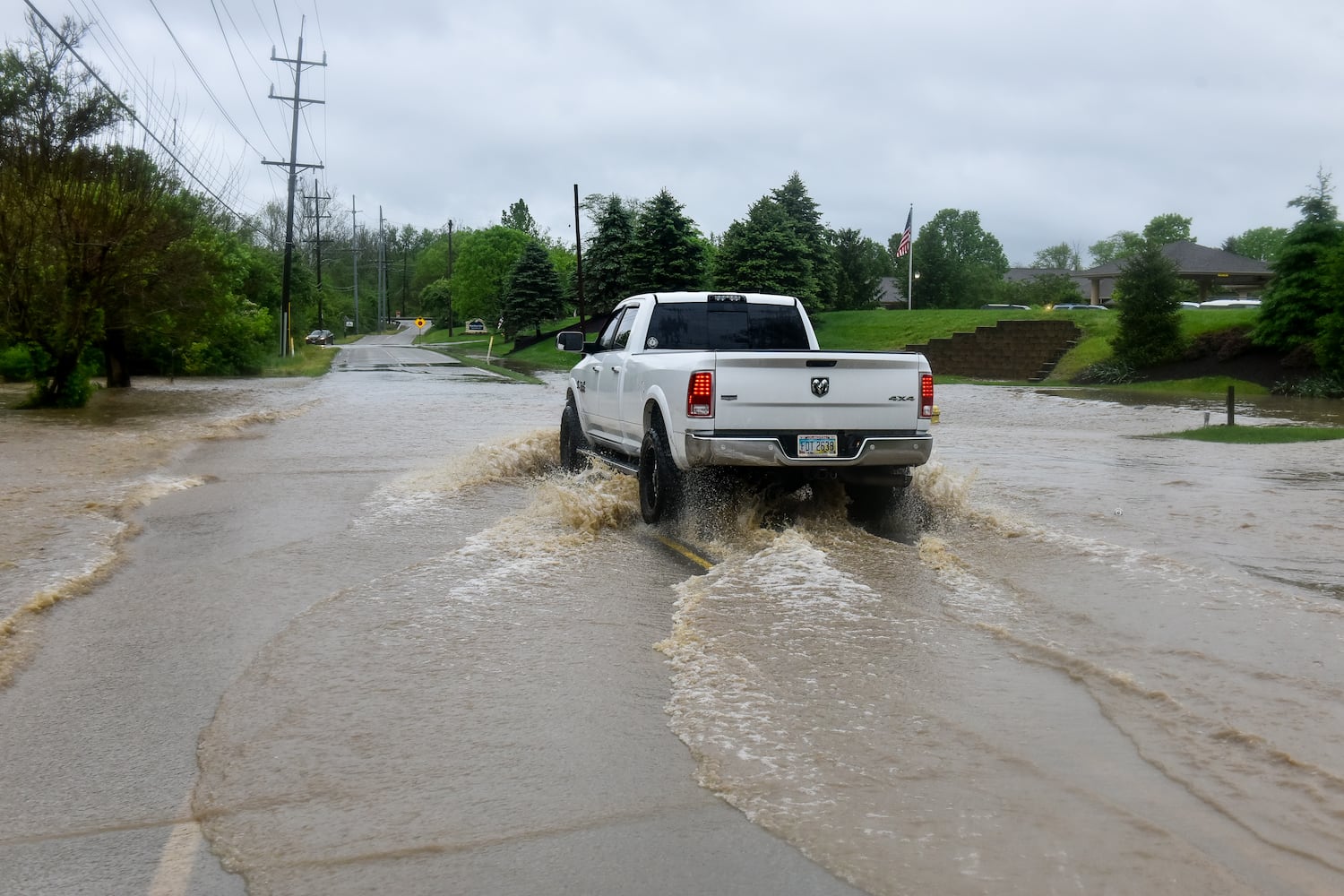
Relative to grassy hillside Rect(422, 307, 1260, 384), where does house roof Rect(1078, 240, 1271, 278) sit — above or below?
above

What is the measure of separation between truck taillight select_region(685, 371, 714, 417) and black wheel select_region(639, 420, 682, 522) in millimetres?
594

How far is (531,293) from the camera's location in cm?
7650

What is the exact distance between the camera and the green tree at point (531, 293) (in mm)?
76438

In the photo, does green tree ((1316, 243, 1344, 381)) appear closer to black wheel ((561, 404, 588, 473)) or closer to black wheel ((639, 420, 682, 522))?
black wheel ((561, 404, 588, 473))

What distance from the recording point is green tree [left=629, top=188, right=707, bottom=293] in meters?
58.7

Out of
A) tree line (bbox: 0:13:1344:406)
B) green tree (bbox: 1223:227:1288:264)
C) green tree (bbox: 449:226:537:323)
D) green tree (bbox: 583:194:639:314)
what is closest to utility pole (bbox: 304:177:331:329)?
tree line (bbox: 0:13:1344:406)

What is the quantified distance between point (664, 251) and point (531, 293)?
19462 mm

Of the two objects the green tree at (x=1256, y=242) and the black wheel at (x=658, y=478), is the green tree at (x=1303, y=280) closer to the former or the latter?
the black wheel at (x=658, y=478)

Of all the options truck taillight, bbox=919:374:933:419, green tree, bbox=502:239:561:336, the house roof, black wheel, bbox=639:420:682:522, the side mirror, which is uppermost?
the house roof

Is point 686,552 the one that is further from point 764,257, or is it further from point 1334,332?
point 764,257

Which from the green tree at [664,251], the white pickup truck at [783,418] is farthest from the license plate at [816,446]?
the green tree at [664,251]

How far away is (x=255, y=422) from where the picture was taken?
21.3 meters

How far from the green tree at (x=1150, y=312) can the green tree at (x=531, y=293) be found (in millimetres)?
40011

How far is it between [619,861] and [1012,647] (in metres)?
3.00
